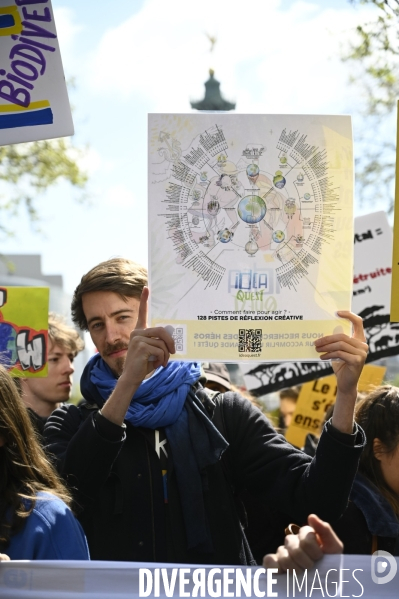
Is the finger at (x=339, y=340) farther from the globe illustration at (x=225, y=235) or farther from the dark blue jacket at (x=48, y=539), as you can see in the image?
the dark blue jacket at (x=48, y=539)

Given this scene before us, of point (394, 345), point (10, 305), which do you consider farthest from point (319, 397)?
point (10, 305)

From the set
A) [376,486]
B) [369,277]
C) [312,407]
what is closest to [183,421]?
[376,486]

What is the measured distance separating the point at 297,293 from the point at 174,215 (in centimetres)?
41

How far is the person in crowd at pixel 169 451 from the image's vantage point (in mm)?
2350

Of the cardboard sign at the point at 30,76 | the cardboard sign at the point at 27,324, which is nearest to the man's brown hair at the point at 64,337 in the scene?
the cardboard sign at the point at 27,324

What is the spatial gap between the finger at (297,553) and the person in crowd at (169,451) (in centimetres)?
56

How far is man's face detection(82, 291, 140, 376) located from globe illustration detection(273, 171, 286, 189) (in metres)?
0.61

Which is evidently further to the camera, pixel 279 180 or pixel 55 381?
pixel 55 381

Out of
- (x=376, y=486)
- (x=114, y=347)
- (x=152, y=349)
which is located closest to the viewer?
(x=152, y=349)

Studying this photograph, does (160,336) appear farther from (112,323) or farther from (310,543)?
(310,543)

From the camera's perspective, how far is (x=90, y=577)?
1.92 meters

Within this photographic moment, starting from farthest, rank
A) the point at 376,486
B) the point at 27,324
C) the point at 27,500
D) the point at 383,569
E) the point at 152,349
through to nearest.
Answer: the point at 27,324
the point at 376,486
the point at 152,349
the point at 27,500
the point at 383,569

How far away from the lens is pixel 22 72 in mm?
2703

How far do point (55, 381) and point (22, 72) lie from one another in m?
1.99
